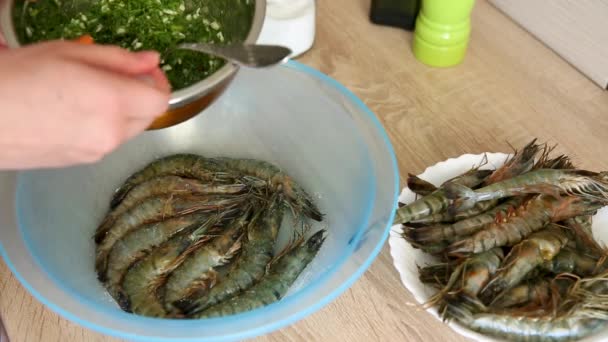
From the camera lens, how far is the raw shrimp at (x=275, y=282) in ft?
2.68

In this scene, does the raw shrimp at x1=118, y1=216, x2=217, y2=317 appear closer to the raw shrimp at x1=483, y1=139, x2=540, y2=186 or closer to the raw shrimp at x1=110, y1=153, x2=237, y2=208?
the raw shrimp at x1=110, y1=153, x2=237, y2=208

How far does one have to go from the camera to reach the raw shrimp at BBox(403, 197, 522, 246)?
855mm

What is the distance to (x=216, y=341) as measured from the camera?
2.31 feet

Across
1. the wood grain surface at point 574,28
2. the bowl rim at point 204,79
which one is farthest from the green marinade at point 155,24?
the wood grain surface at point 574,28

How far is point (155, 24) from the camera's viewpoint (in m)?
0.90

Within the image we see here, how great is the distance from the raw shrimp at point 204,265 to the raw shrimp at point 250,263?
1 centimetres

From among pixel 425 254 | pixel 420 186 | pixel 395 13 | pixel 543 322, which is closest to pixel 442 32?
pixel 395 13

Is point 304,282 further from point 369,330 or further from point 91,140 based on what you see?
point 91,140

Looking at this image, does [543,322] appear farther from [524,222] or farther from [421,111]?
[421,111]

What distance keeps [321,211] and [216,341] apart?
29 cm

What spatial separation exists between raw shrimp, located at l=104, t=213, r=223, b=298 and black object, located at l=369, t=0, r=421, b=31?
0.58 meters

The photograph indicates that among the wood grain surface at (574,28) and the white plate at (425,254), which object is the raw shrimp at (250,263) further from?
the wood grain surface at (574,28)

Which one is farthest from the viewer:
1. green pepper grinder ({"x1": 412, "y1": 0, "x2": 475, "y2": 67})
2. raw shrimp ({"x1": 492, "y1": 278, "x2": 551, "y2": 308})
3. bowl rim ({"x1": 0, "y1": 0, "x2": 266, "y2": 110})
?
green pepper grinder ({"x1": 412, "y1": 0, "x2": 475, "y2": 67})

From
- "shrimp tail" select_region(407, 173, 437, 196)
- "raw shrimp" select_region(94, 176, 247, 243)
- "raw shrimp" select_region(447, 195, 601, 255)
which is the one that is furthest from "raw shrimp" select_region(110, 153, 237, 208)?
"raw shrimp" select_region(447, 195, 601, 255)
